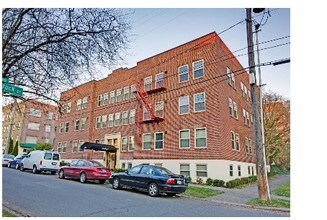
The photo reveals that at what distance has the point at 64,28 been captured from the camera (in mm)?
7410

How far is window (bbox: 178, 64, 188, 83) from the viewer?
67.4 feet

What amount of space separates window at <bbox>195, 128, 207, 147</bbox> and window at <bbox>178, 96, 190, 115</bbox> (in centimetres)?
187

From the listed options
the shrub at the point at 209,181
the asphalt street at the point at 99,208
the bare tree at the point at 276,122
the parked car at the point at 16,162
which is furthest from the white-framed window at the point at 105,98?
the asphalt street at the point at 99,208

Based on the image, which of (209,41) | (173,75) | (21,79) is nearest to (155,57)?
(173,75)

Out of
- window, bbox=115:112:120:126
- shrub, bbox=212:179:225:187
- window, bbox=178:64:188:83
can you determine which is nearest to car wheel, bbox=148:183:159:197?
shrub, bbox=212:179:225:187

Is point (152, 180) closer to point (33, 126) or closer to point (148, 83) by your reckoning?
point (148, 83)

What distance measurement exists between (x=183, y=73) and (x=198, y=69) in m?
1.41

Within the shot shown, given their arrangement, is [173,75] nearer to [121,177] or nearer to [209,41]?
[209,41]

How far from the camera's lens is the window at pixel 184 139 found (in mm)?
19078

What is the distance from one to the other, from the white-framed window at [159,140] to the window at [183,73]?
4624 millimetres

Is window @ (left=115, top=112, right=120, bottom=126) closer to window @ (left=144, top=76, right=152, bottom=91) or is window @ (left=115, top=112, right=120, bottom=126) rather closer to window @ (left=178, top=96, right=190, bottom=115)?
window @ (left=144, top=76, right=152, bottom=91)

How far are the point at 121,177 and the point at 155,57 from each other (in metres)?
13.3

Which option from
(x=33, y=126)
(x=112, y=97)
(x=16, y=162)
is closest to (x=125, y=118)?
(x=112, y=97)

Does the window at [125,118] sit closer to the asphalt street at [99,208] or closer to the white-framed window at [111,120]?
the white-framed window at [111,120]
